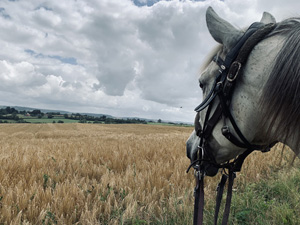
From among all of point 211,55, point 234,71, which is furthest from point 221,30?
point 234,71

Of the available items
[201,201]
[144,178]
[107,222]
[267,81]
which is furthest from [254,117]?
[144,178]

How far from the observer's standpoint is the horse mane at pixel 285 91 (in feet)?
4.58

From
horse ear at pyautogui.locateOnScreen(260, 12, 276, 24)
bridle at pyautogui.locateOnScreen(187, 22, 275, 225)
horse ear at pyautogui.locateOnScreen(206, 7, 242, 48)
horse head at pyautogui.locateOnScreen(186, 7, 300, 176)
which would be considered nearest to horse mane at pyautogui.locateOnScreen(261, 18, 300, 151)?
horse head at pyautogui.locateOnScreen(186, 7, 300, 176)

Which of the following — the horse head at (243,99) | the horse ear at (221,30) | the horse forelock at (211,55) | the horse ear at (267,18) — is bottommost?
the horse head at (243,99)

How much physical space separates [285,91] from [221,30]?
690mm

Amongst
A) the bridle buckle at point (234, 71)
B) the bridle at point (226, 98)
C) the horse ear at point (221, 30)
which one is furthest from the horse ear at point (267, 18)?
the bridle buckle at point (234, 71)

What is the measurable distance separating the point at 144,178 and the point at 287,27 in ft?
9.62

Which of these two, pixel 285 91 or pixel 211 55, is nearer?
pixel 285 91

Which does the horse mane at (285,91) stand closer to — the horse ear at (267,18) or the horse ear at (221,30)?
the horse ear at (221,30)

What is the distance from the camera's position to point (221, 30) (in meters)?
1.73

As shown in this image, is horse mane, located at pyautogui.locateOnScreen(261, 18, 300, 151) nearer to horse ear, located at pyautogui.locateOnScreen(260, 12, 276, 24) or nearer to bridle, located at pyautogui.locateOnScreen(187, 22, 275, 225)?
bridle, located at pyautogui.locateOnScreen(187, 22, 275, 225)

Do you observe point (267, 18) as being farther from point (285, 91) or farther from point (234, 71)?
point (285, 91)

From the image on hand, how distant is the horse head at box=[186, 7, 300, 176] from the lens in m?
1.49

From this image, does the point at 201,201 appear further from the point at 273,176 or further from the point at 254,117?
the point at 273,176
